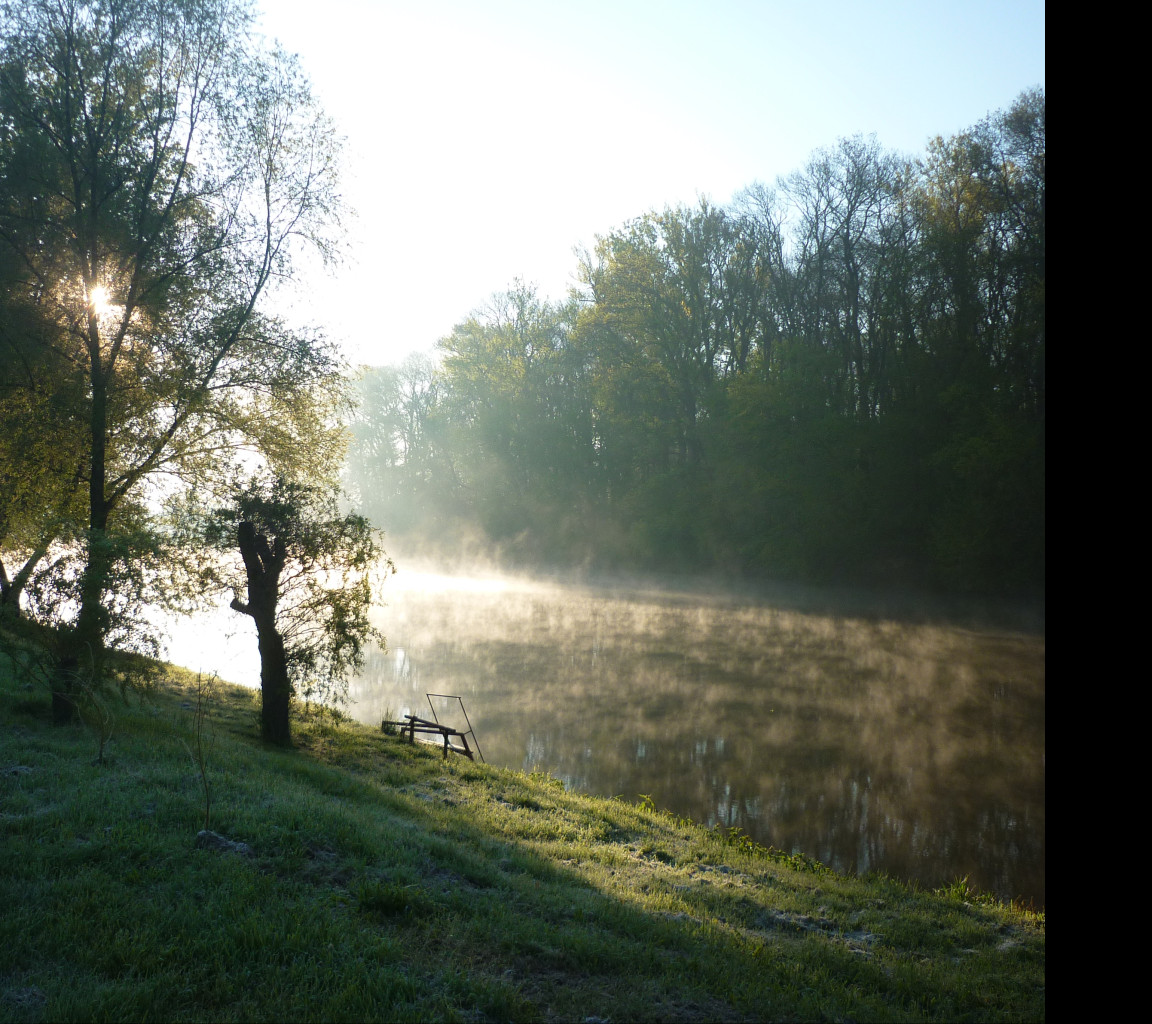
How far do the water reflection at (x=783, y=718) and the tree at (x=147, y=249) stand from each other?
24.9 ft

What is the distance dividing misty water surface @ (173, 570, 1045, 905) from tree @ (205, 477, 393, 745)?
3.88m

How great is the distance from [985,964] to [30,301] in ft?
52.2

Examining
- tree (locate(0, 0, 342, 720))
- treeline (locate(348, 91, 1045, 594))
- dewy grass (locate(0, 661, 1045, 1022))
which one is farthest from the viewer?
treeline (locate(348, 91, 1045, 594))

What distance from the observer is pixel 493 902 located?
6.27 metres

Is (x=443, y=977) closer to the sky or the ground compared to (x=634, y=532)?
closer to the ground

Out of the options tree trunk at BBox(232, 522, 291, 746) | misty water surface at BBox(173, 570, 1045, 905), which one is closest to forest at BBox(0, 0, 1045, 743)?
tree trunk at BBox(232, 522, 291, 746)

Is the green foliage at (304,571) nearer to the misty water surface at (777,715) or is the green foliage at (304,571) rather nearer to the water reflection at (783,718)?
the misty water surface at (777,715)

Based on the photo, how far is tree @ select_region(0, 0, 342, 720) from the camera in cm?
1228

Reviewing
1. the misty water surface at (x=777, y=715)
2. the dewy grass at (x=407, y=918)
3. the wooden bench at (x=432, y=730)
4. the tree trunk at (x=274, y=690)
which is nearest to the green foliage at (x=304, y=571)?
the tree trunk at (x=274, y=690)

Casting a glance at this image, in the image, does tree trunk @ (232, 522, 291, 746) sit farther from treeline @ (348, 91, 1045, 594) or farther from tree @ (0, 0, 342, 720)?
treeline @ (348, 91, 1045, 594)

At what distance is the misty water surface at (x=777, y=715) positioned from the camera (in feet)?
40.9
